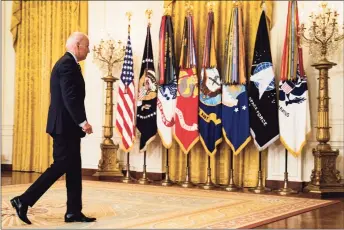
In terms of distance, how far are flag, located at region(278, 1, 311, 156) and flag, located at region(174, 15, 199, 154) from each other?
1.23 metres

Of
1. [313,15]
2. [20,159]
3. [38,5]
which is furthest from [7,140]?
[313,15]

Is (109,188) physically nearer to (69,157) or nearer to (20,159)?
(69,157)

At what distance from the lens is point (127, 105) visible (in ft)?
24.6

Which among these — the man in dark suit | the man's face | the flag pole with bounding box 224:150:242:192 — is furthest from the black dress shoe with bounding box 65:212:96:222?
the flag pole with bounding box 224:150:242:192

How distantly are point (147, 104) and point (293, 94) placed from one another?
2122 millimetres

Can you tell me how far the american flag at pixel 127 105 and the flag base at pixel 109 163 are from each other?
0.94 feet

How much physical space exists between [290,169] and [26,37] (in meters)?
5.33

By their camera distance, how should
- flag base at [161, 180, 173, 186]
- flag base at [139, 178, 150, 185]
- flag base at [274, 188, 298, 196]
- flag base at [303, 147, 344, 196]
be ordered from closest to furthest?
flag base at [303, 147, 344, 196] → flag base at [274, 188, 298, 196] → flag base at [161, 180, 173, 186] → flag base at [139, 178, 150, 185]

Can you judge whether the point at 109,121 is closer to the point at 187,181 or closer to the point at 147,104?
the point at 147,104

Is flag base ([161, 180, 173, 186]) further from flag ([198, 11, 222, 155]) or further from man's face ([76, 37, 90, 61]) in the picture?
man's face ([76, 37, 90, 61])

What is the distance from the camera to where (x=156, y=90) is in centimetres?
732

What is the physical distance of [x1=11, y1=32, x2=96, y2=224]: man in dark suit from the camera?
3.71m

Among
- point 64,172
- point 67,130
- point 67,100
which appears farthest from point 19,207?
point 67,100

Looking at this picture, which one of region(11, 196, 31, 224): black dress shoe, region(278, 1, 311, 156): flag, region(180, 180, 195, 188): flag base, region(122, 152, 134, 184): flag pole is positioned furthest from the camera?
region(122, 152, 134, 184): flag pole
